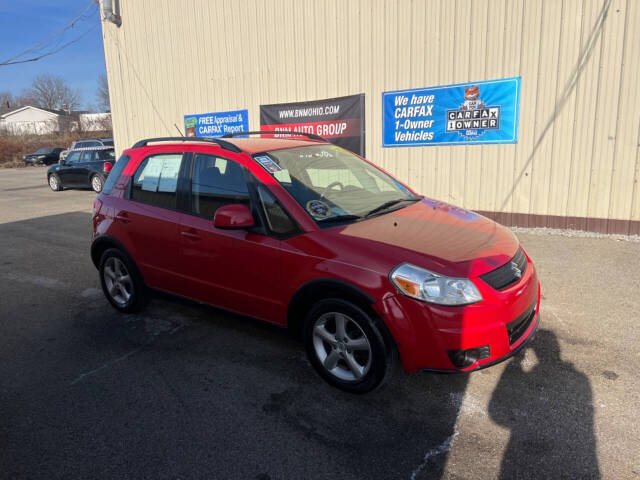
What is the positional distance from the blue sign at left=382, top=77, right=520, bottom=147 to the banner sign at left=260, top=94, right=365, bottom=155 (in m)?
0.60

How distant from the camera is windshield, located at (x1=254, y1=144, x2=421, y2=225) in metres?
3.58

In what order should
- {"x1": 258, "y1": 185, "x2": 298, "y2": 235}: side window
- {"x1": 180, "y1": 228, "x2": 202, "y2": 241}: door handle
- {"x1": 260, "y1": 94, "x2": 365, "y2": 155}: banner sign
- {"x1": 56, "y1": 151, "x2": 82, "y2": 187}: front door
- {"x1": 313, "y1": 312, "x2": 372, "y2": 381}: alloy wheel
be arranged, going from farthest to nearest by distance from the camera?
{"x1": 56, "y1": 151, "x2": 82, "y2": 187}: front door, {"x1": 260, "y1": 94, "x2": 365, "y2": 155}: banner sign, {"x1": 180, "y1": 228, "x2": 202, "y2": 241}: door handle, {"x1": 258, "y1": 185, "x2": 298, "y2": 235}: side window, {"x1": 313, "y1": 312, "x2": 372, "y2": 381}: alloy wheel

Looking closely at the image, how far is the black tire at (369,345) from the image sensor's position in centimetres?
297

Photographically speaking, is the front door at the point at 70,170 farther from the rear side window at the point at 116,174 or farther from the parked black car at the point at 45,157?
the parked black car at the point at 45,157

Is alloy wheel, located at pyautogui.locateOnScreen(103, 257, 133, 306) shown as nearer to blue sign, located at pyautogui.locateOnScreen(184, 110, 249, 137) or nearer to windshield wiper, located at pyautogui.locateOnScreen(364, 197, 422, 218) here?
windshield wiper, located at pyautogui.locateOnScreen(364, 197, 422, 218)

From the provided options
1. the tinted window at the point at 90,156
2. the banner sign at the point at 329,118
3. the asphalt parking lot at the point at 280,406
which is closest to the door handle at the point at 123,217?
the asphalt parking lot at the point at 280,406

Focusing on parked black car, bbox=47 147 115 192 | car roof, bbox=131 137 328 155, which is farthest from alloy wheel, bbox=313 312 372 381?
parked black car, bbox=47 147 115 192

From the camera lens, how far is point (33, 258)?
7.39 m

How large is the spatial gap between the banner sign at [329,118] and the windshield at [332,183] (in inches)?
198

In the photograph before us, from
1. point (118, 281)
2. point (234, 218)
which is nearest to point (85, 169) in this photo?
point (118, 281)

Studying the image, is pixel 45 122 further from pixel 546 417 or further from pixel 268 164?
pixel 546 417

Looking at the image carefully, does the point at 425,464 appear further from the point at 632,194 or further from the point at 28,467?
the point at 632,194

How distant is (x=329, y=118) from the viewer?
9867mm

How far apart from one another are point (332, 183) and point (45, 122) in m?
61.7
